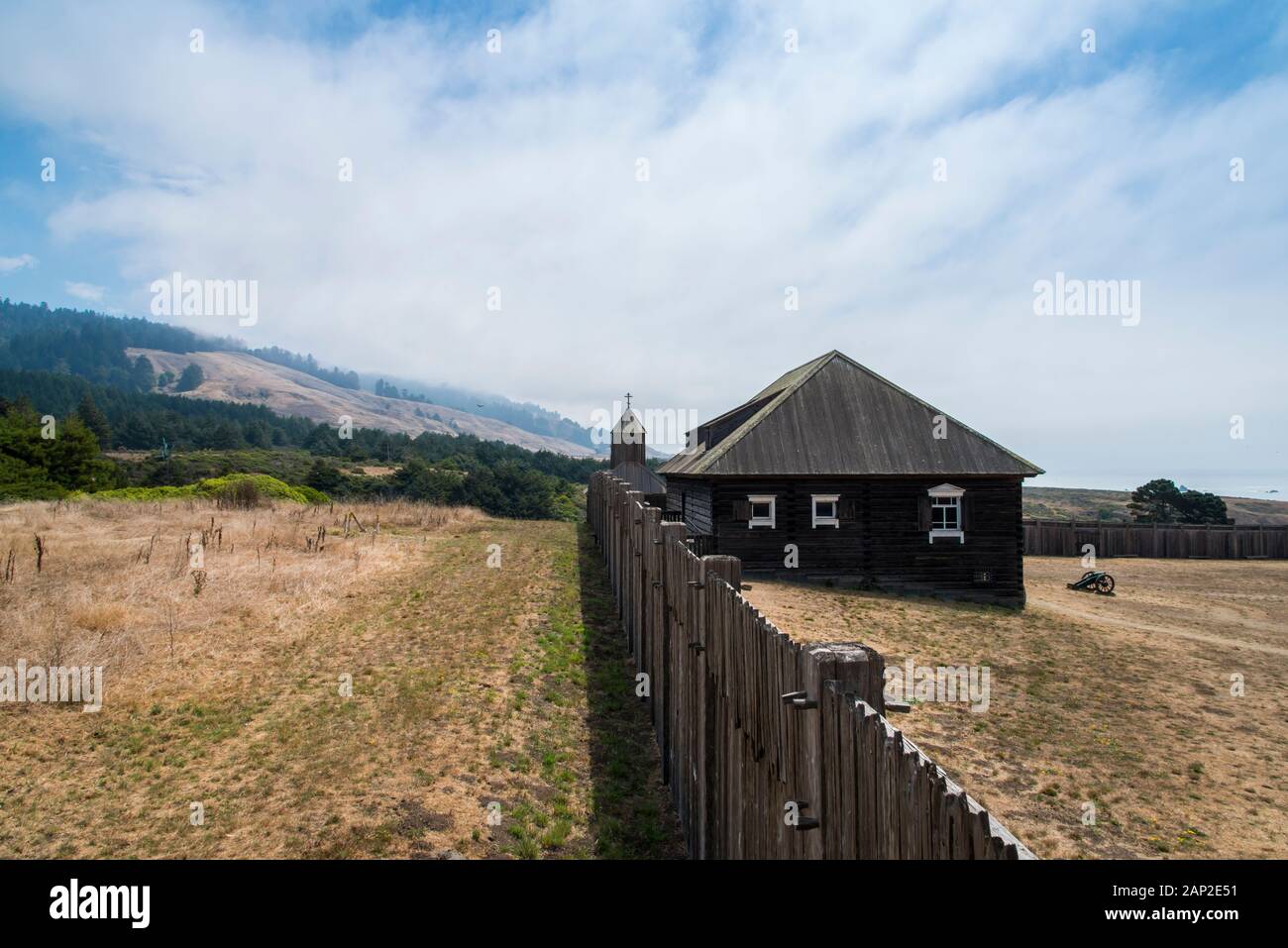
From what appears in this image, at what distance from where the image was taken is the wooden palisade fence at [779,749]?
190 cm

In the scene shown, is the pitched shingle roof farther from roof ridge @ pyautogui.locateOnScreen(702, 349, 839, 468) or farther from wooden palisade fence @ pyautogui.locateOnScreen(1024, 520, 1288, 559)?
wooden palisade fence @ pyautogui.locateOnScreen(1024, 520, 1288, 559)

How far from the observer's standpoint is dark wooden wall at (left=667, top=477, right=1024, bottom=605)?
690 inches

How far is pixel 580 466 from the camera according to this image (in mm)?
93625

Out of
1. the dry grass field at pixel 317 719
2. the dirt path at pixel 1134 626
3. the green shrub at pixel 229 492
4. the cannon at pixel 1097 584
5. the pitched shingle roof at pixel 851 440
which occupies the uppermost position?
the pitched shingle roof at pixel 851 440

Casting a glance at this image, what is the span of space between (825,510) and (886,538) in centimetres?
174

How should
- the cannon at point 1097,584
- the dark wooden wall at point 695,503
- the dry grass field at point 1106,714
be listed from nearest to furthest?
the dry grass field at point 1106,714, the dark wooden wall at point 695,503, the cannon at point 1097,584

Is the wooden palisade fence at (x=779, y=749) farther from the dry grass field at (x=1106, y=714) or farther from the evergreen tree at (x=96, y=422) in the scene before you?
the evergreen tree at (x=96, y=422)

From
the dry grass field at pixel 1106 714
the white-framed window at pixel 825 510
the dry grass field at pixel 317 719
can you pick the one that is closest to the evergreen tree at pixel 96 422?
the dry grass field at pixel 317 719

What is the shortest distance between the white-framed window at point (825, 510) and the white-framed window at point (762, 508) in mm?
1053

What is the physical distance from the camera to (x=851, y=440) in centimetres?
1836

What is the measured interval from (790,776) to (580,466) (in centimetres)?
9127

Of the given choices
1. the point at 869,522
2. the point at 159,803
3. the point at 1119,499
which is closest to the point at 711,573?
the point at 159,803

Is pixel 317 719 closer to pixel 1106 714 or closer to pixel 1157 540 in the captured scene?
pixel 1106 714
